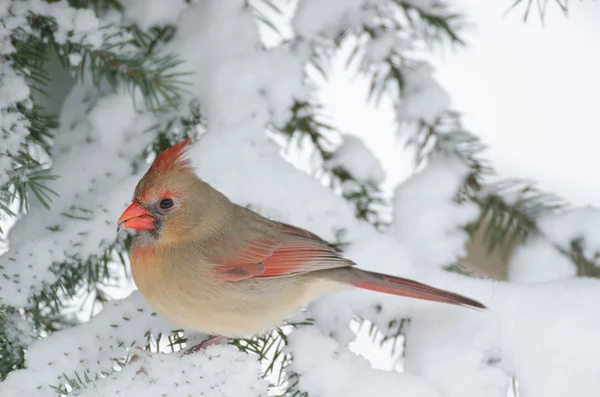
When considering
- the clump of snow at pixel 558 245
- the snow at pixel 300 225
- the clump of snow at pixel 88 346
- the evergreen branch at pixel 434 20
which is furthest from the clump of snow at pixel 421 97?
the clump of snow at pixel 88 346

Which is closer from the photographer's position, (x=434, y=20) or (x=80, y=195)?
(x=80, y=195)

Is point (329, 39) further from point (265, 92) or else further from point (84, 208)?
point (84, 208)

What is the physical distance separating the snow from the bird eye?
0.53 ft

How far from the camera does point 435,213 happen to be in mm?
2350

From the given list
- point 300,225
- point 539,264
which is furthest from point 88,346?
point 539,264

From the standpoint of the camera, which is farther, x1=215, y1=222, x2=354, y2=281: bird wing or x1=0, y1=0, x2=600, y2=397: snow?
x1=215, y1=222, x2=354, y2=281: bird wing

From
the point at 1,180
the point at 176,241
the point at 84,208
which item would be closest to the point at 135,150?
the point at 84,208

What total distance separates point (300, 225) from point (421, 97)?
0.58m

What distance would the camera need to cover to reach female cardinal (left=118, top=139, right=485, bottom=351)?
1914mm

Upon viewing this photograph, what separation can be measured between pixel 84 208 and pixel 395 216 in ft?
3.06

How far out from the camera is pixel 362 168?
2332 mm

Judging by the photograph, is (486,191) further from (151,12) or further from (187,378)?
(187,378)

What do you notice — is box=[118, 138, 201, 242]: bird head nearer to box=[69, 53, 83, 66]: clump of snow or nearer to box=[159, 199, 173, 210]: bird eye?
box=[159, 199, 173, 210]: bird eye

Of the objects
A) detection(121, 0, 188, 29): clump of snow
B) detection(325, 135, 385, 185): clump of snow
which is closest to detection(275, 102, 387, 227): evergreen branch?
detection(325, 135, 385, 185): clump of snow
